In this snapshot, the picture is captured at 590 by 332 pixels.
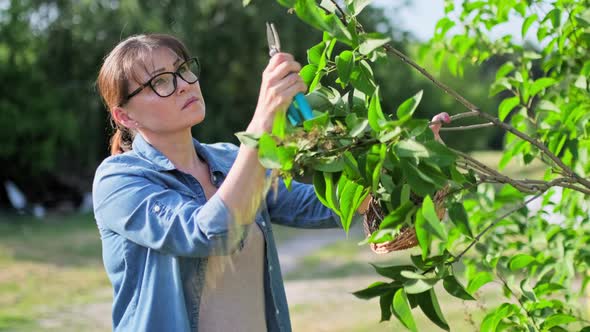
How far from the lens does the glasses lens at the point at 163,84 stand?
2184 mm

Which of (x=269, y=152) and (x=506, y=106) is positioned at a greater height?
(x=269, y=152)

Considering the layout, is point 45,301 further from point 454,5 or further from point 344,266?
point 454,5

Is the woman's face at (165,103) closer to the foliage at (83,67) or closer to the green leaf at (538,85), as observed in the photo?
the green leaf at (538,85)

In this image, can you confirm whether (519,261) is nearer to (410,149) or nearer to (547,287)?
(547,287)

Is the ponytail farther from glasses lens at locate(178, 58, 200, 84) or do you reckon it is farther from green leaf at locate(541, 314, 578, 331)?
green leaf at locate(541, 314, 578, 331)

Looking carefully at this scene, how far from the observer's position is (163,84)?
2.21 m

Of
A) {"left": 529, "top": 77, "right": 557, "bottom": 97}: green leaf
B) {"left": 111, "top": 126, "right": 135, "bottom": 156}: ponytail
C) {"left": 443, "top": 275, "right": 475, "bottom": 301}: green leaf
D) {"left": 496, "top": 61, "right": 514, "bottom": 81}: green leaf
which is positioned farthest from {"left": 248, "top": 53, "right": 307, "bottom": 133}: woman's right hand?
{"left": 496, "top": 61, "right": 514, "bottom": 81}: green leaf

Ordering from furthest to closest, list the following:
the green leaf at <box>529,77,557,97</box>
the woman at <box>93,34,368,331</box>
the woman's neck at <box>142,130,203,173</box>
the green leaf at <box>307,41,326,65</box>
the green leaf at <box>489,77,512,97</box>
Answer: the green leaf at <box>489,77,512,97</box> → the green leaf at <box>529,77,557,97</box> → the woman's neck at <box>142,130,203,173</box> → the woman at <box>93,34,368,331</box> → the green leaf at <box>307,41,326,65</box>

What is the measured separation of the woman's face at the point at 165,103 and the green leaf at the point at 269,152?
25.2 inches

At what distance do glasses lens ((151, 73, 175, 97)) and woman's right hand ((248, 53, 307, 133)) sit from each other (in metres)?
0.61

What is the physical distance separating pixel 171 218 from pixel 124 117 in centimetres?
52

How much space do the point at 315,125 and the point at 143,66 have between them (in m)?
0.80

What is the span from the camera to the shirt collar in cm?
221

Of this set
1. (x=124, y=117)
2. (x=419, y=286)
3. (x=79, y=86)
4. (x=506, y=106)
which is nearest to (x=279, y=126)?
(x=419, y=286)
